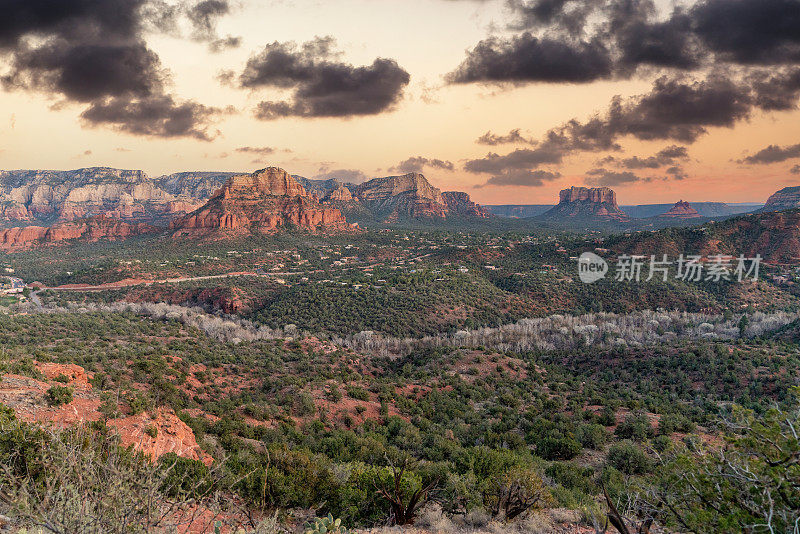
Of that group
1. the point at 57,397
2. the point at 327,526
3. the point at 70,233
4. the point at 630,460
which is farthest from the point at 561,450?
the point at 70,233

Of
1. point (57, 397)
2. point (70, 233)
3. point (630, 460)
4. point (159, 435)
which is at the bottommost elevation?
point (630, 460)

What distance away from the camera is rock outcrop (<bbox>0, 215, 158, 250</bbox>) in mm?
146625

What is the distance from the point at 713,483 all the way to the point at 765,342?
51.4m

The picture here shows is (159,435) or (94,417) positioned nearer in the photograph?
(94,417)

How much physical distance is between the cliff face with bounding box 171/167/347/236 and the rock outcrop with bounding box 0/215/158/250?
75.2 feet

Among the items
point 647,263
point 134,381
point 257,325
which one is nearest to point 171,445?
point 134,381

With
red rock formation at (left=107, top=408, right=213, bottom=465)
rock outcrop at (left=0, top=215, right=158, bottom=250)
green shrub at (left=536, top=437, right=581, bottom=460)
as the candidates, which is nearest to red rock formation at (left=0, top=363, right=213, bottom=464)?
red rock formation at (left=107, top=408, right=213, bottom=465)

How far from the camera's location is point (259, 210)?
157625mm

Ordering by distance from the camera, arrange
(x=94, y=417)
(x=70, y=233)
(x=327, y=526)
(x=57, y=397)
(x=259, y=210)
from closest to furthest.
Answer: (x=327, y=526) → (x=57, y=397) → (x=94, y=417) → (x=70, y=233) → (x=259, y=210)

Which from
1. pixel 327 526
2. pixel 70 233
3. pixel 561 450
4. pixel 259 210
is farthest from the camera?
pixel 259 210

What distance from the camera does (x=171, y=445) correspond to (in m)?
15.0

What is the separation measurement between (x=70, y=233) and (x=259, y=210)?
75.3 meters

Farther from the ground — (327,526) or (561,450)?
(327,526)

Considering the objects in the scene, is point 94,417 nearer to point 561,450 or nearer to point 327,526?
point 327,526
